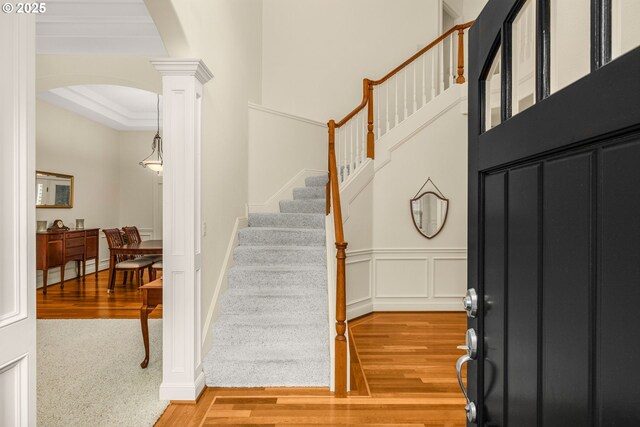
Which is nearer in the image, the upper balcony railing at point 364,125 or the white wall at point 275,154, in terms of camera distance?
the upper balcony railing at point 364,125

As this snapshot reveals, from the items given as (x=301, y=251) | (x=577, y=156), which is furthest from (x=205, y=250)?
(x=577, y=156)

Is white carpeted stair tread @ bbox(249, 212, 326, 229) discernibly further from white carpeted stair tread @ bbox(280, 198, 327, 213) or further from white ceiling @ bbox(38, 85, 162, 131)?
white ceiling @ bbox(38, 85, 162, 131)

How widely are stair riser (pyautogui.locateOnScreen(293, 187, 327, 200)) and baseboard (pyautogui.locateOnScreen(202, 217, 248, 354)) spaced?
1.05 m

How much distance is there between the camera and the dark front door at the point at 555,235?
540 millimetres

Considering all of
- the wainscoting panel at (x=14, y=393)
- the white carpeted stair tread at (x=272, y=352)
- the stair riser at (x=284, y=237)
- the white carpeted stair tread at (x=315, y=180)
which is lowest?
the white carpeted stair tread at (x=272, y=352)

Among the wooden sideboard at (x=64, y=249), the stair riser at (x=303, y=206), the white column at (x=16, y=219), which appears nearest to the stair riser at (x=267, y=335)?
the stair riser at (x=303, y=206)

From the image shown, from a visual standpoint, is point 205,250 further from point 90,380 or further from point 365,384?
point 365,384

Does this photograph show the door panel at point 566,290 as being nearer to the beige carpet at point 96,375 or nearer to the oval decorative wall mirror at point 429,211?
the beige carpet at point 96,375

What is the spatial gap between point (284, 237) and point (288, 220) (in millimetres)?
411

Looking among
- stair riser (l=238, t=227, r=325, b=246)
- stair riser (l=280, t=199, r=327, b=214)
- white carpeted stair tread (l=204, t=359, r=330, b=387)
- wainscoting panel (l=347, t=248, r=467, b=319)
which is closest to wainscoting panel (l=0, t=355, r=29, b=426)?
white carpeted stair tread (l=204, t=359, r=330, b=387)

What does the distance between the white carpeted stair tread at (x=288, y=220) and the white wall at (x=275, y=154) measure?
54cm

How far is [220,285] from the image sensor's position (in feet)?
11.9

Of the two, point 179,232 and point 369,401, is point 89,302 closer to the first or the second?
point 179,232

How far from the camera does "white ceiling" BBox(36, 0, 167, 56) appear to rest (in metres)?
4.11
